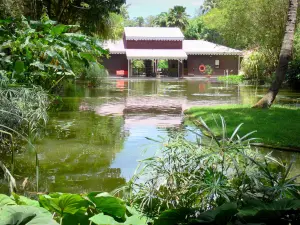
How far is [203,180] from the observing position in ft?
12.3

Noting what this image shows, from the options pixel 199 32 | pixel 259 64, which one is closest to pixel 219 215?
pixel 259 64

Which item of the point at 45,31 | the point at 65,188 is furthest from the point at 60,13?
the point at 65,188

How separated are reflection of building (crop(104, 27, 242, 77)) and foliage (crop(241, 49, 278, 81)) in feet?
25.8

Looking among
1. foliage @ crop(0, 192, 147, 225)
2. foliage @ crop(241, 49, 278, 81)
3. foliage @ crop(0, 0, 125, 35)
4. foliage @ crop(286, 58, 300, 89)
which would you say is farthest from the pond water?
foliage @ crop(241, 49, 278, 81)

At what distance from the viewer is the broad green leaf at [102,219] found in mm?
3045

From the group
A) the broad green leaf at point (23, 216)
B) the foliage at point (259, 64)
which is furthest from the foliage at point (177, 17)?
the broad green leaf at point (23, 216)

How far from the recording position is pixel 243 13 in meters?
26.8

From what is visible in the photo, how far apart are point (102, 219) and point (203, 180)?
1.07 metres

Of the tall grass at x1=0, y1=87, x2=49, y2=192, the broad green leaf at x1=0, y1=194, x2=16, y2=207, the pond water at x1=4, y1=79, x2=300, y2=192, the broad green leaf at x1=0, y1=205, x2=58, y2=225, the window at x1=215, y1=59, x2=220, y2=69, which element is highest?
the window at x1=215, y1=59, x2=220, y2=69

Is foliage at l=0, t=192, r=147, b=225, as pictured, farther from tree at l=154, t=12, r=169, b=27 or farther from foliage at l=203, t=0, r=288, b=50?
tree at l=154, t=12, r=169, b=27

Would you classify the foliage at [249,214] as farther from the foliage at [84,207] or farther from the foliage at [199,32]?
the foliage at [199,32]

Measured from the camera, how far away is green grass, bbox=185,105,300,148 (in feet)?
29.3

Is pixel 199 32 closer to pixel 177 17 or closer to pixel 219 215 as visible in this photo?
pixel 177 17

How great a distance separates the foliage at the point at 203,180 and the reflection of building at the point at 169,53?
3768 cm
